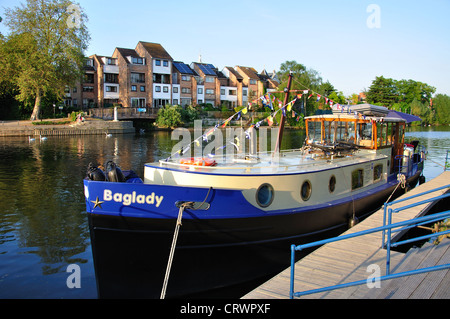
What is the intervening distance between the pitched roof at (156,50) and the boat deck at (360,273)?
6227 centimetres

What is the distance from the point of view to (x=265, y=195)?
30.1 feet

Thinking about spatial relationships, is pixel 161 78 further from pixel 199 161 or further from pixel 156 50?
pixel 199 161

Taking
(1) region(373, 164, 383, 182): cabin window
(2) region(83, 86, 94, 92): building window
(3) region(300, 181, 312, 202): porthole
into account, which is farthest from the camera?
(2) region(83, 86, 94, 92): building window

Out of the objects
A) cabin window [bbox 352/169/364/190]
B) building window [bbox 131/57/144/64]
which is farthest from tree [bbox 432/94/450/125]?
cabin window [bbox 352/169/364/190]

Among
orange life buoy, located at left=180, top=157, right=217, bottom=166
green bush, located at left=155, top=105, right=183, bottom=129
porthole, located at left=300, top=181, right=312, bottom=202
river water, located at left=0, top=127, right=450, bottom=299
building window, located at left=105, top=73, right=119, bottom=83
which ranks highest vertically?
building window, located at left=105, top=73, right=119, bottom=83

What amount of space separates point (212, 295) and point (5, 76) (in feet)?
162

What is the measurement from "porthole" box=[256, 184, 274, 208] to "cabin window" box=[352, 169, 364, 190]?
4.08 m

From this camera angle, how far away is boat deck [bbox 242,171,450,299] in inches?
236

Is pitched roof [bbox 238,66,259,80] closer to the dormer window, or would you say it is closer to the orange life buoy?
the dormer window

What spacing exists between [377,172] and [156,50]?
6037cm
